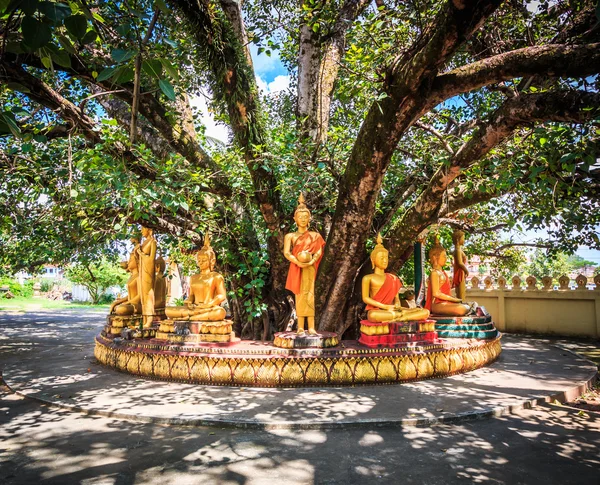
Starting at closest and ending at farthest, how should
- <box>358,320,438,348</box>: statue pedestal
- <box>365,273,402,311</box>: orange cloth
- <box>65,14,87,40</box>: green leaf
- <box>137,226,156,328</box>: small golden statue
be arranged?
<box>65,14,87,40</box>: green leaf
<box>358,320,438,348</box>: statue pedestal
<box>365,273,402,311</box>: orange cloth
<box>137,226,156,328</box>: small golden statue

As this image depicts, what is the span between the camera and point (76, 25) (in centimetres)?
197

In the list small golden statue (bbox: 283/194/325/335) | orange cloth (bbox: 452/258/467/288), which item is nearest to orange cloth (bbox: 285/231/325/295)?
small golden statue (bbox: 283/194/325/335)

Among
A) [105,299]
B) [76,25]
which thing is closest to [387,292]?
[76,25]

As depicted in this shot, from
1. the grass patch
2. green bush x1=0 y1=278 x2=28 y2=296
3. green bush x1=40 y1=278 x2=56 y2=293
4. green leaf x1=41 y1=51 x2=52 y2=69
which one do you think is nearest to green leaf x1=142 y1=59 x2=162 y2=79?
green leaf x1=41 y1=51 x2=52 y2=69

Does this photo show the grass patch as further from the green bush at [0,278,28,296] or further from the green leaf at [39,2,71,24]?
the green leaf at [39,2,71,24]

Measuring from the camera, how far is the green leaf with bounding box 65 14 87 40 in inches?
77.3

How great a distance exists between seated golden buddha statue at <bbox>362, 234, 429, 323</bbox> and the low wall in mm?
8136

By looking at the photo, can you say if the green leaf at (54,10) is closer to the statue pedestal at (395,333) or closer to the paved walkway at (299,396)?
the paved walkway at (299,396)

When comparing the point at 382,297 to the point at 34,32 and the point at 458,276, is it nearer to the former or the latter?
the point at 458,276

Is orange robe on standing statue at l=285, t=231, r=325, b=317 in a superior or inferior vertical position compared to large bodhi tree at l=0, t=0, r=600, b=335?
inferior

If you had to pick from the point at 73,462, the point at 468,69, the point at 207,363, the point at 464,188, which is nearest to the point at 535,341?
the point at 464,188

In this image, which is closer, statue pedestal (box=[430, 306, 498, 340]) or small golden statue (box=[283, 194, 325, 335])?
small golden statue (box=[283, 194, 325, 335])

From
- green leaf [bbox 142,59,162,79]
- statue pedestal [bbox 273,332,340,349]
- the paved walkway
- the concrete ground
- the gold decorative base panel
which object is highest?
green leaf [bbox 142,59,162,79]

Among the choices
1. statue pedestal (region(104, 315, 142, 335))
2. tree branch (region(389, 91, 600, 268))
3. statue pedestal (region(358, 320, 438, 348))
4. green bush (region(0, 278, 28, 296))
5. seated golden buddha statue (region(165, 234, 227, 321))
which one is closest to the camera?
tree branch (region(389, 91, 600, 268))
